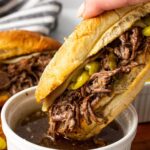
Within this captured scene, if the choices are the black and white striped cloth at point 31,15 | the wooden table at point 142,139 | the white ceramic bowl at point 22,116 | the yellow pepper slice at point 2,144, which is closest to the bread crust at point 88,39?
the white ceramic bowl at point 22,116

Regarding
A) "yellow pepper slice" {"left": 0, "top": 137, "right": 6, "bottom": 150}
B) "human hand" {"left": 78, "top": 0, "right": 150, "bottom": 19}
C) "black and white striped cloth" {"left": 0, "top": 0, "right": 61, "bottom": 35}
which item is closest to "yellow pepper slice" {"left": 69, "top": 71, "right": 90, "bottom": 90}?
"human hand" {"left": 78, "top": 0, "right": 150, "bottom": 19}

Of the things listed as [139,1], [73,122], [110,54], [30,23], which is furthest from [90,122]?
[30,23]

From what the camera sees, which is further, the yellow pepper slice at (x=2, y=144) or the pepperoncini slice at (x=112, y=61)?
the yellow pepper slice at (x=2, y=144)

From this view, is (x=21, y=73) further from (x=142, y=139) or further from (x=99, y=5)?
(x=99, y=5)

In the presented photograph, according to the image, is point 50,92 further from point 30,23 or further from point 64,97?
point 30,23

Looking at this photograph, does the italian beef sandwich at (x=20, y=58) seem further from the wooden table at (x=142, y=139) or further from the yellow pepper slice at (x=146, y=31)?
the yellow pepper slice at (x=146, y=31)

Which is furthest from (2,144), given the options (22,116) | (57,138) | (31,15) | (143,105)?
(31,15)
